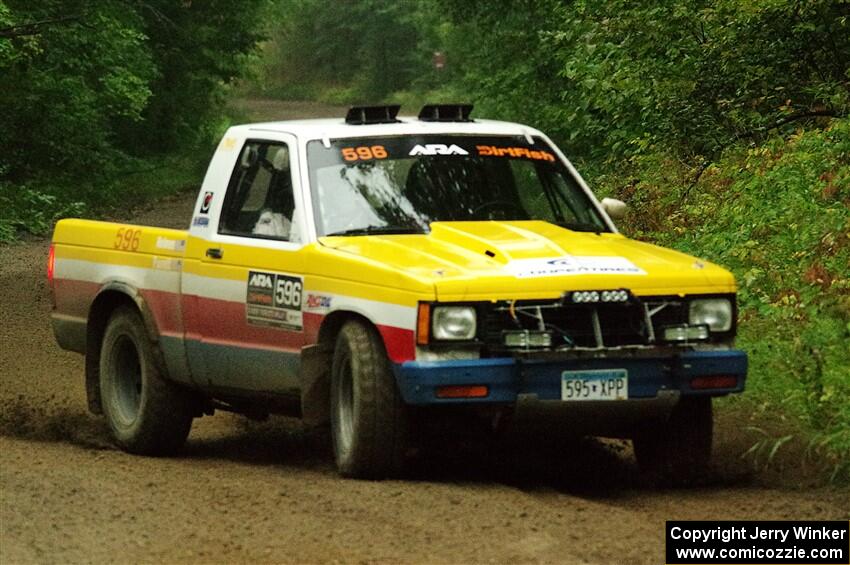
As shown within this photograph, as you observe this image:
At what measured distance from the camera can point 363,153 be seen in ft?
30.1

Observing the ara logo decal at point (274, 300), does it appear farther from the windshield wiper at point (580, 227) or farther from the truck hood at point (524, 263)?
the windshield wiper at point (580, 227)

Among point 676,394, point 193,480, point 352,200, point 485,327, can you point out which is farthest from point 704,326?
point 193,480

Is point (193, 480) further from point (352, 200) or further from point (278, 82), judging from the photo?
point (278, 82)

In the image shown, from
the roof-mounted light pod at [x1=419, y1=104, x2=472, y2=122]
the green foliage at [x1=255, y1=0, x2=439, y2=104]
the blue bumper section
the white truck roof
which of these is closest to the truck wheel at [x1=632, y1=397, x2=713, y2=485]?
the blue bumper section

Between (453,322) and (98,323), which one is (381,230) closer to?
(453,322)

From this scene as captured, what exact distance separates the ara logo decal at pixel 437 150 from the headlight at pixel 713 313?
1.79 meters

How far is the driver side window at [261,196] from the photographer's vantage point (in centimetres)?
904

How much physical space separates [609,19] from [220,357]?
30.3 feet

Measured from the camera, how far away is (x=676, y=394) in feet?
26.1

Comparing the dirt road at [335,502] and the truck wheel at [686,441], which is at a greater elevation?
the truck wheel at [686,441]

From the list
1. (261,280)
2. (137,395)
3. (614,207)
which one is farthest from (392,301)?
(137,395)

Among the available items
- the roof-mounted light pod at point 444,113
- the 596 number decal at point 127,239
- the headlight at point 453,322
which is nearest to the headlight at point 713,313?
the headlight at point 453,322

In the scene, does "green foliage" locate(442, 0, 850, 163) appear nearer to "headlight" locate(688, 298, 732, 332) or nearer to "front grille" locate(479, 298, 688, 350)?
"headlight" locate(688, 298, 732, 332)

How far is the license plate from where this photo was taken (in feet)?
25.7
